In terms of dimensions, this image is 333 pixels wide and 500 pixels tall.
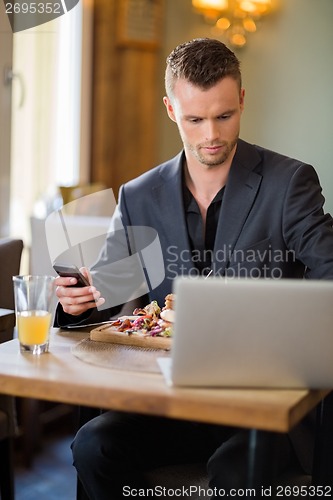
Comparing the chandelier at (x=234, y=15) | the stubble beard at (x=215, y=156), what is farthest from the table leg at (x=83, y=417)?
the chandelier at (x=234, y=15)

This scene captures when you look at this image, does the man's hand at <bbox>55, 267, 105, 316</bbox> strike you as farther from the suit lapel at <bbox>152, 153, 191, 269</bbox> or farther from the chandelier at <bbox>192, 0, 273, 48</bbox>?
the chandelier at <bbox>192, 0, 273, 48</bbox>

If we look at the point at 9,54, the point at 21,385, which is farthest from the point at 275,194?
the point at 9,54

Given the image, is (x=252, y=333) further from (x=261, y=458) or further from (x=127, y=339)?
(x=127, y=339)

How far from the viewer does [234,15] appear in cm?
518

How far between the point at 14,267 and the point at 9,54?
1.54 metres

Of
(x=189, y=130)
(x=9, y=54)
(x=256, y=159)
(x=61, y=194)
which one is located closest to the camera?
(x=189, y=130)

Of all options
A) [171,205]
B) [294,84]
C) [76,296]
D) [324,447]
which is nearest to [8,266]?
[171,205]

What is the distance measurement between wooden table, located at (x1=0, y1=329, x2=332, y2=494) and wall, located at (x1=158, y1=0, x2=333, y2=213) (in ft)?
4.98

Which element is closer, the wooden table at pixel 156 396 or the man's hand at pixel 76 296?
the wooden table at pixel 156 396

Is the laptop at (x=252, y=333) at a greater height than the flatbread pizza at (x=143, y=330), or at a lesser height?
greater

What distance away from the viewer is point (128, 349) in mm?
1524

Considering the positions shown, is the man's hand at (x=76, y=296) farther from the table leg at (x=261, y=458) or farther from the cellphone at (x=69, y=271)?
the table leg at (x=261, y=458)

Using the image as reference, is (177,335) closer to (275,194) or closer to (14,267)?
(275,194)

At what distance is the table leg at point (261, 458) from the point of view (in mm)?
1235
